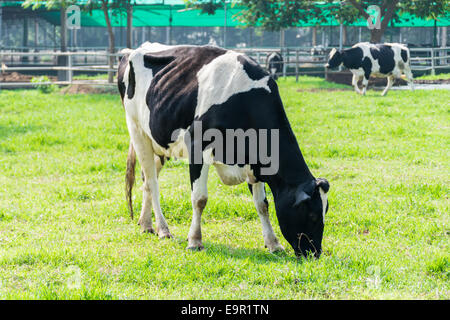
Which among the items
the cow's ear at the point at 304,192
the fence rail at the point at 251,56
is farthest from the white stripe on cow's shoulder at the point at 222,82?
the fence rail at the point at 251,56

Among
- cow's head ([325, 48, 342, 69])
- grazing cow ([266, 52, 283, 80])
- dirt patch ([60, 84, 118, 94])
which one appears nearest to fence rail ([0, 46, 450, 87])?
dirt patch ([60, 84, 118, 94])

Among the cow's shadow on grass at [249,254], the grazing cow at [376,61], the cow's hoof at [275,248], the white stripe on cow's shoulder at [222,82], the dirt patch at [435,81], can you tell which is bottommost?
the cow's shadow on grass at [249,254]

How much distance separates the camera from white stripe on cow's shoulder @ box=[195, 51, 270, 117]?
4.64 meters

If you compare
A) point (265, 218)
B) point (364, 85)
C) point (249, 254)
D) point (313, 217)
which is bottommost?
point (249, 254)

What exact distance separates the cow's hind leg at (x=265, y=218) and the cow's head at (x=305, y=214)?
35 centimetres

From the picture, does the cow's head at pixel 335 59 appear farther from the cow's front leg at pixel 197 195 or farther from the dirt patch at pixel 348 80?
the cow's front leg at pixel 197 195

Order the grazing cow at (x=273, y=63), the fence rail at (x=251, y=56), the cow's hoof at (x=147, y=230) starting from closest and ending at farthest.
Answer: the cow's hoof at (x=147, y=230)
the fence rail at (x=251, y=56)
the grazing cow at (x=273, y=63)

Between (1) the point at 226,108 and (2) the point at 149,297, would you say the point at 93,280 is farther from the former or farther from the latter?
(1) the point at 226,108

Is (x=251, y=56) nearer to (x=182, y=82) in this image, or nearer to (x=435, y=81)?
(x=435, y=81)

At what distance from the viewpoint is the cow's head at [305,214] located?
4336 millimetres

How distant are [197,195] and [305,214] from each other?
0.92 meters

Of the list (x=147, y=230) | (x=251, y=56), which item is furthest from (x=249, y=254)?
(x=251, y=56)

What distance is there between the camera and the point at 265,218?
4938 millimetres

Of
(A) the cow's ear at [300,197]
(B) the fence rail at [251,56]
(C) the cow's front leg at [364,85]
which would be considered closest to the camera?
(A) the cow's ear at [300,197]
